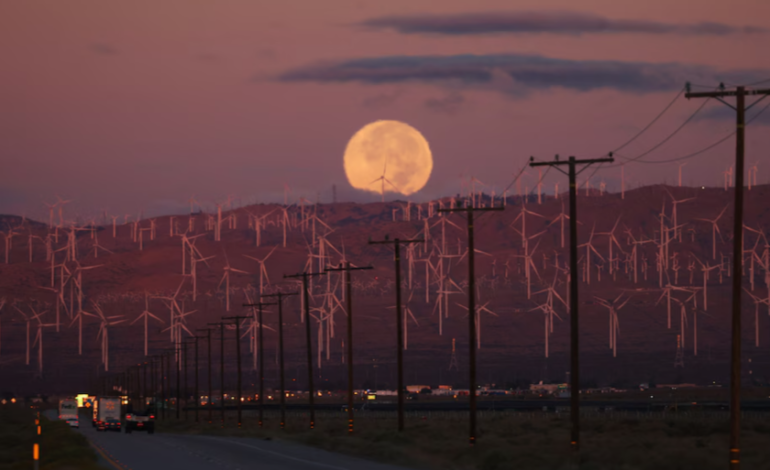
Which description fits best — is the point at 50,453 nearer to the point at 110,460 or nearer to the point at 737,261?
the point at 110,460

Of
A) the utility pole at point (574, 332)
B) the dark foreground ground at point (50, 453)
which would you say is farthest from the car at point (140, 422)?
the utility pole at point (574, 332)

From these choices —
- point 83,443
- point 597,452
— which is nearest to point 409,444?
point 597,452

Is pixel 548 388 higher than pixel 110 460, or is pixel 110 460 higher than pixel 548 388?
pixel 110 460

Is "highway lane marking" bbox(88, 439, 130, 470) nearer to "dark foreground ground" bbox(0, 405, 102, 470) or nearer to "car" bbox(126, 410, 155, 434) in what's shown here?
"dark foreground ground" bbox(0, 405, 102, 470)

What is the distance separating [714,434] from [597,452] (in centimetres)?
1237

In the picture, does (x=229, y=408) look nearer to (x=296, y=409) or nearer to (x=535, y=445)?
(x=296, y=409)

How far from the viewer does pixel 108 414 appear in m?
110

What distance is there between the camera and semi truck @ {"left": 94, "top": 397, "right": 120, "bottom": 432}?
358ft

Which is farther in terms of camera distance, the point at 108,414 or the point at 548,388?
the point at 548,388

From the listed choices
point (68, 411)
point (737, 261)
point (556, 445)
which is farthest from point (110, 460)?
point (68, 411)

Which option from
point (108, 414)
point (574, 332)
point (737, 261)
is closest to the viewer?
point (737, 261)

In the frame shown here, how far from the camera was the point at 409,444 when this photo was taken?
5947cm

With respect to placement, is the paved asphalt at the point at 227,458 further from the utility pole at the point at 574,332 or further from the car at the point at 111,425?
the car at the point at 111,425

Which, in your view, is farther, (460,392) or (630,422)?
(460,392)
